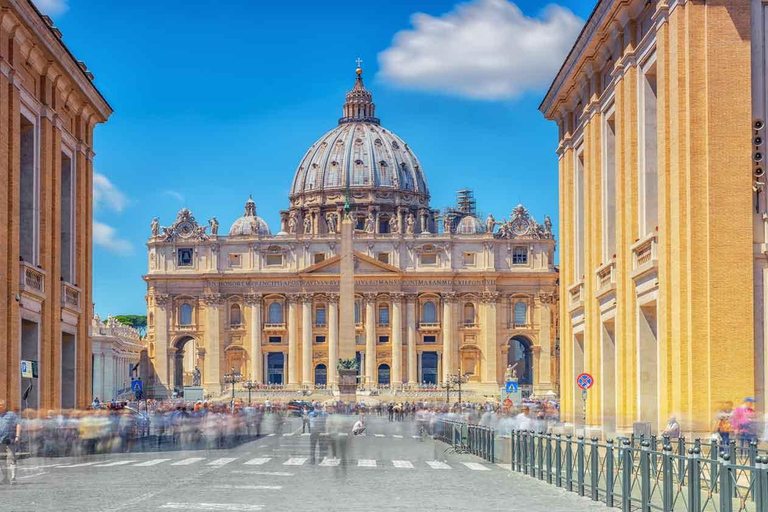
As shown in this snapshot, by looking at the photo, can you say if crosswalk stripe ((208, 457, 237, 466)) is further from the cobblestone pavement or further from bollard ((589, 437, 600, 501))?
bollard ((589, 437, 600, 501))

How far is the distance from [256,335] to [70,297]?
111 metres

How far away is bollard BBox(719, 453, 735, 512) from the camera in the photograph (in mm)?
15125

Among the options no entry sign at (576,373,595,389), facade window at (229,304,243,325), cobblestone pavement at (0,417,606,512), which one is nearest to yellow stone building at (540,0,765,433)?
no entry sign at (576,373,595,389)

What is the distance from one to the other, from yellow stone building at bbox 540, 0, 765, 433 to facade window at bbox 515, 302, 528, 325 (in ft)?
377

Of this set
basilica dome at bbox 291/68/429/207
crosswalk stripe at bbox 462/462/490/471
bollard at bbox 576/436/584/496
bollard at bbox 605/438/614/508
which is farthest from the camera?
basilica dome at bbox 291/68/429/207

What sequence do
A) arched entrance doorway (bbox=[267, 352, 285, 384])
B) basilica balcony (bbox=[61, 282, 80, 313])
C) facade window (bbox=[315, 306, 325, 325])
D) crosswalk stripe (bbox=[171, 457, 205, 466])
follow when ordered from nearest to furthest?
crosswalk stripe (bbox=[171, 457, 205, 466]) < basilica balcony (bbox=[61, 282, 80, 313]) < facade window (bbox=[315, 306, 325, 325]) < arched entrance doorway (bbox=[267, 352, 285, 384])

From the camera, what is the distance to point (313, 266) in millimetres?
150500

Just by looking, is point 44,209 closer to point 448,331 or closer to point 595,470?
point 595,470

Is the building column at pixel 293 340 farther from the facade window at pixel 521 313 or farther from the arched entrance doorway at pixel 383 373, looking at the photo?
the facade window at pixel 521 313

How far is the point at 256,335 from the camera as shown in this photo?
15188 cm

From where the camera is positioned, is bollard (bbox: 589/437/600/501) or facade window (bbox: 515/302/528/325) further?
facade window (bbox: 515/302/528/325)

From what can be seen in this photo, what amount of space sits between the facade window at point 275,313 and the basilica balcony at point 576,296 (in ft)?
367

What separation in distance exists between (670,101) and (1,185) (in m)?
15.6

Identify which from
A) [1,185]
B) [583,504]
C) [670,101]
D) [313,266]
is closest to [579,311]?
[670,101]
